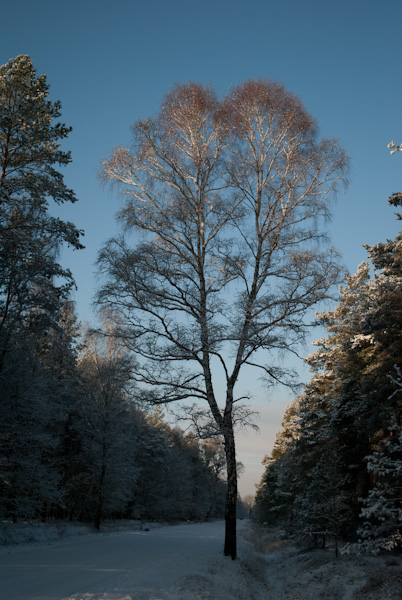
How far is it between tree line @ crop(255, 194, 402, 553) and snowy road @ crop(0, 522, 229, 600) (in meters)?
4.72

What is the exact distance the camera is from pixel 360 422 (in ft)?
53.5

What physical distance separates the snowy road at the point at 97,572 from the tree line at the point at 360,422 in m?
4.72

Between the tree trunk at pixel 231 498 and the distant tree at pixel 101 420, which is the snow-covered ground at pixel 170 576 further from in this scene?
the distant tree at pixel 101 420

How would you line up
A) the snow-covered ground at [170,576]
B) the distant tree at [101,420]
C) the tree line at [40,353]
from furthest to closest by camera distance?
the distant tree at [101,420] → the tree line at [40,353] → the snow-covered ground at [170,576]

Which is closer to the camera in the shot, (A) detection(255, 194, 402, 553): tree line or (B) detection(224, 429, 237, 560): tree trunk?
(A) detection(255, 194, 402, 553): tree line

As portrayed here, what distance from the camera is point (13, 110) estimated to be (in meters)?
14.1

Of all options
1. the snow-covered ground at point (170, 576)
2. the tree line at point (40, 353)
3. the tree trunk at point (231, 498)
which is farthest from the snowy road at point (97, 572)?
the tree line at point (40, 353)

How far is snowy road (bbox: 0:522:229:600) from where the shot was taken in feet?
28.8

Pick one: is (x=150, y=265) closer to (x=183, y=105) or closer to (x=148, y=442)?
(x=183, y=105)

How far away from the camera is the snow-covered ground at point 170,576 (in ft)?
30.0

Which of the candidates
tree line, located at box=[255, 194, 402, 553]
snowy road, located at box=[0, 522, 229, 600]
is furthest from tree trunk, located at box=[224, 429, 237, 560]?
tree line, located at box=[255, 194, 402, 553]

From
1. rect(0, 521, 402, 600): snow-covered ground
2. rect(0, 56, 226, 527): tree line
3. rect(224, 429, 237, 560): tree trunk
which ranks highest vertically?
rect(0, 56, 226, 527): tree line

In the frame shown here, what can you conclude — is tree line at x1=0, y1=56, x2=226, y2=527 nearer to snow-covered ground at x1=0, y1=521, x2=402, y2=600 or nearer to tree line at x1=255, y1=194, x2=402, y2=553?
snow-covered ground at x1=0, y1=521, x2=402, y2=600

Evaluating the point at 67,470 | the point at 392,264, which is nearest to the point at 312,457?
the point at 392,264
